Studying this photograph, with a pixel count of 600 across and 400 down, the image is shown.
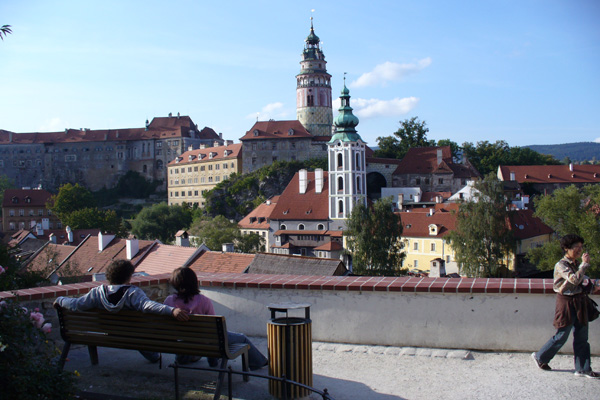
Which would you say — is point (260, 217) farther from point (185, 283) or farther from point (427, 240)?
point (185, 283)

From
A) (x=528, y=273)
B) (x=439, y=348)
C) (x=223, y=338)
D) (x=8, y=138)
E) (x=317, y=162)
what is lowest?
(x=528, y=273)

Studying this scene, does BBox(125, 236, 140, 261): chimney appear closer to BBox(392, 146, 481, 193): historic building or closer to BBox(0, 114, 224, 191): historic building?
BBox(392, 146, 481, 193): historic building

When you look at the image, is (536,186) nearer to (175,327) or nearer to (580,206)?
(580,206)

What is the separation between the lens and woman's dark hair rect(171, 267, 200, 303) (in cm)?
544

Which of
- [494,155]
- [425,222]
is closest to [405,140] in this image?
[494,155]

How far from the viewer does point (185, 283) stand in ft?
17.8

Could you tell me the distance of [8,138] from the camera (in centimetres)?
11169

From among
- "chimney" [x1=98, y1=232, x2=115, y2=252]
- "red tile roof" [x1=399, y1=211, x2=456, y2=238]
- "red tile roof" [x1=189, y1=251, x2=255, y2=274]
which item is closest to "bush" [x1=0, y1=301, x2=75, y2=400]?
"red tile roof" [x1=189, y1=251, x2=255, y2=274]

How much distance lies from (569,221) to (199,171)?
215 feet

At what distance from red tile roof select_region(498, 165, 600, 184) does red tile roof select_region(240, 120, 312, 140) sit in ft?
85.0

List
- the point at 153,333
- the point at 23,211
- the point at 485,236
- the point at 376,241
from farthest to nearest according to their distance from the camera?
the point at 23,211
the point at 376,241
the point at 485,236
the point at 153,333

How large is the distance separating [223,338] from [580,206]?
37.0 m

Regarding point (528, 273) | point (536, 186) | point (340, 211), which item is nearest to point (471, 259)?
point (528, 273)

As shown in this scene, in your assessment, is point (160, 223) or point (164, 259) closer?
point (164, 259)
